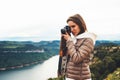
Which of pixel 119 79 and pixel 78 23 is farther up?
pixel 78 23

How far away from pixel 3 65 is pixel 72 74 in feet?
397

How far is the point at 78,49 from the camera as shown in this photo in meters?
3.41

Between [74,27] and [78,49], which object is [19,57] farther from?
[78,49]

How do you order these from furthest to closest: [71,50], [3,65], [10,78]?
[3,65], [10,78], [71,50]

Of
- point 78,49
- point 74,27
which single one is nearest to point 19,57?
point 74,27

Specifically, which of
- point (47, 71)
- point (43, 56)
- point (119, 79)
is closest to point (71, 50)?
point (119, 79)

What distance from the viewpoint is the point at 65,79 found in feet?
11.7

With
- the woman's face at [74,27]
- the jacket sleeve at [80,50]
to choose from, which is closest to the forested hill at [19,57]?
the woman's face at [74,27]

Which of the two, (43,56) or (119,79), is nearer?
(119,79)

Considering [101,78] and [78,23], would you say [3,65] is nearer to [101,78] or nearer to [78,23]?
[101,78]

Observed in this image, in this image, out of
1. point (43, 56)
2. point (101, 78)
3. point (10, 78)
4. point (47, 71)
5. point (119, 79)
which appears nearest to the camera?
point (119, 79)

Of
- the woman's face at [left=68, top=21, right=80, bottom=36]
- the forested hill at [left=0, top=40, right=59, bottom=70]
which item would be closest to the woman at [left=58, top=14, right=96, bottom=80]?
the woman's face at [left=68, top=21, right=80, bottom=36]

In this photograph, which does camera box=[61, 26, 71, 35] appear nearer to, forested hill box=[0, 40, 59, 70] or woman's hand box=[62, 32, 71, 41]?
woman's hand box=[62, 32, 71, 41]

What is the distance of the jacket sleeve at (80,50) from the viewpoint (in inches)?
132
